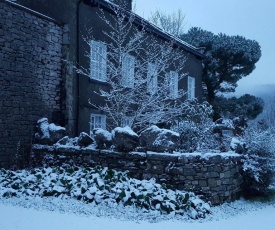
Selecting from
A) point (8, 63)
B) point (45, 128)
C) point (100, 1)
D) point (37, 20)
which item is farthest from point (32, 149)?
point (100, 1)

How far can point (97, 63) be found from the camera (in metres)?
11.9

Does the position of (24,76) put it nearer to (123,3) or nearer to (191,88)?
(123,3)

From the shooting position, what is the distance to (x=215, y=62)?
68.4ft

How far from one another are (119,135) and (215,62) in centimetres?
1480

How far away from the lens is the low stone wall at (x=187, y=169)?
22.9ft

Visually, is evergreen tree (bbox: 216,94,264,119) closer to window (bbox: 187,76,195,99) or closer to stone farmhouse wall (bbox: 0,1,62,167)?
window (bbox: 187,76,195,99)

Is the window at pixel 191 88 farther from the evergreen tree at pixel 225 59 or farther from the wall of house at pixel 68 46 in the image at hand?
the wall of house at pixel 68 46

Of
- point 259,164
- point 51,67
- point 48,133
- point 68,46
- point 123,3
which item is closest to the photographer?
point 259,164

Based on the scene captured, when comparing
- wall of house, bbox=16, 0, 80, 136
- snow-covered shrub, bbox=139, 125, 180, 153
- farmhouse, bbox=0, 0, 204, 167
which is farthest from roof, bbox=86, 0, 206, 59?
snow-covered shrub, bbox=139, 125, 180, 153

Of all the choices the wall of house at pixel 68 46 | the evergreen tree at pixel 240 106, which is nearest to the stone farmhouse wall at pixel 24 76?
the wall of house at pixel 68 46

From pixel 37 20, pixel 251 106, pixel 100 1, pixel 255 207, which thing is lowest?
pixel 255 207

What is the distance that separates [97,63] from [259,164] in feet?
21.8

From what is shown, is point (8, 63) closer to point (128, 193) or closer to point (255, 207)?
point (128, 193)

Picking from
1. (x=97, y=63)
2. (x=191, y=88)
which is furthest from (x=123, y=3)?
(x=191, y=88)
